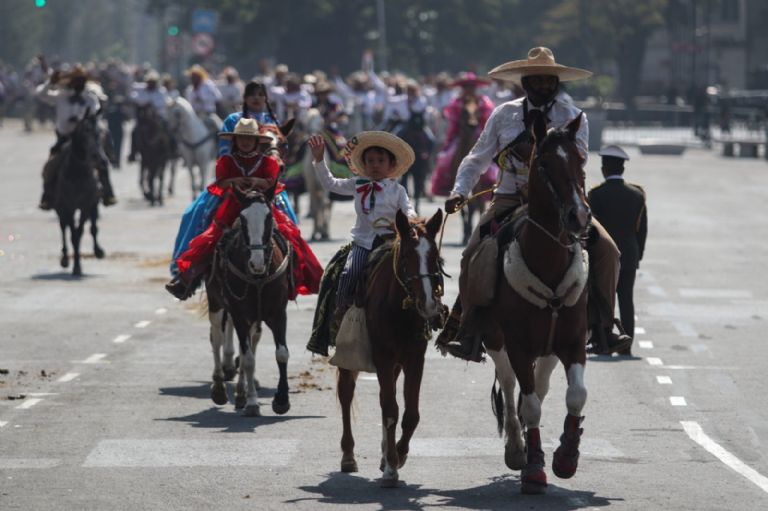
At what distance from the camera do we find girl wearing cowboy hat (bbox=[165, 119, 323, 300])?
1558 cm

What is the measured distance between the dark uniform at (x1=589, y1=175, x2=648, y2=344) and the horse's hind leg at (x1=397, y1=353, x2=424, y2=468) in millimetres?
6608

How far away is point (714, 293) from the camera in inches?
970

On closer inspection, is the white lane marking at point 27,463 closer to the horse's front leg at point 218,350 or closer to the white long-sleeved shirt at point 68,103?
the horse's front leg at point 218,350

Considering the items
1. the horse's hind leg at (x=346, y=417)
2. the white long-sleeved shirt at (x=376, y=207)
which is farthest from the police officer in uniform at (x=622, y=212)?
the horse's hind leg at (x=346, y=417)

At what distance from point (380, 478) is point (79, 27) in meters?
177

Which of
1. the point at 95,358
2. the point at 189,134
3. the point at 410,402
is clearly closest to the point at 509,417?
the point at 410,402

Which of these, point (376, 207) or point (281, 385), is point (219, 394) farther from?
point (376, 207)

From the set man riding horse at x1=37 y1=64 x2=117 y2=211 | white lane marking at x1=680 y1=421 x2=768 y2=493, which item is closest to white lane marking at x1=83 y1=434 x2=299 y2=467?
white lane marking at x1=680 y1=421 x2=768 y2=493

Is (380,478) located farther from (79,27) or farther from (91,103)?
(79,27)

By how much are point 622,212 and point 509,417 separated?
259 inches

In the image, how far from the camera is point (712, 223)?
36188 millimetres

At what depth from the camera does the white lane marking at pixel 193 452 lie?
1281cm

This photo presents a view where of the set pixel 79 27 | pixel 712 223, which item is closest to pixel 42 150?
pixel 712 223

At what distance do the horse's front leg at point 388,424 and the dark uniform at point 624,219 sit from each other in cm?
670
